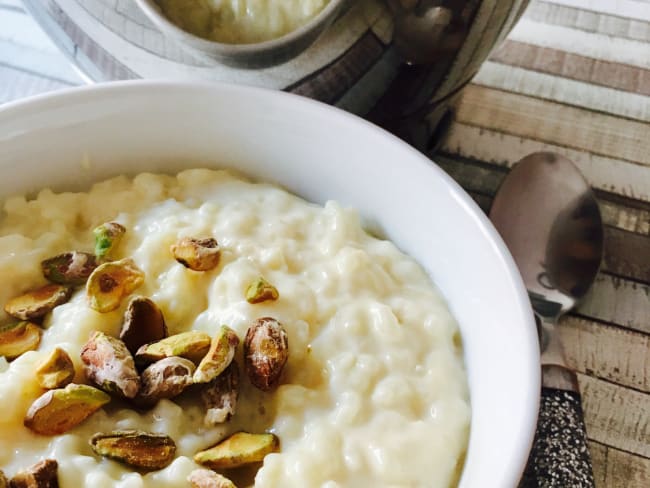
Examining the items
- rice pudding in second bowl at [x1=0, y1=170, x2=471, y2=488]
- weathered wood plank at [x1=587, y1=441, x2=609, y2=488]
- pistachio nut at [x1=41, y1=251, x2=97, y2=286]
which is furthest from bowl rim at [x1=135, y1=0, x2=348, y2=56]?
weathered wood plank at [x1=587, y1=441, x2=609, y2=488]

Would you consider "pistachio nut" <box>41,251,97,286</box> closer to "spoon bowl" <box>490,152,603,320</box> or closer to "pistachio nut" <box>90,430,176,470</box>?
"pistachio nut" <box>90,430,176,470</box>

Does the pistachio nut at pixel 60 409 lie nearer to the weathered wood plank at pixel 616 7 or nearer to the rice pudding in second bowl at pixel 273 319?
the rice pudding in second bowl at pixel 273 319

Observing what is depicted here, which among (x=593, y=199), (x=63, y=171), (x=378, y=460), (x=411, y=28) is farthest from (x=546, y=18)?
(x=378, y=460)

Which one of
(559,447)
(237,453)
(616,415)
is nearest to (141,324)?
(237,453)

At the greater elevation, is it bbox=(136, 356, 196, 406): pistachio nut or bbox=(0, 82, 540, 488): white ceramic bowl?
bbox=(0, 82, 540, 488): white ceramic bowl

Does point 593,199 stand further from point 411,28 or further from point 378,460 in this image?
point 378,460

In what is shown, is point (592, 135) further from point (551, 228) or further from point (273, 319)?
point (273, 319)

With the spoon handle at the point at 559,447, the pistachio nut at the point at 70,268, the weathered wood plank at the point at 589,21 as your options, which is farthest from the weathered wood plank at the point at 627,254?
the pistachio nut at the point at 70,268
